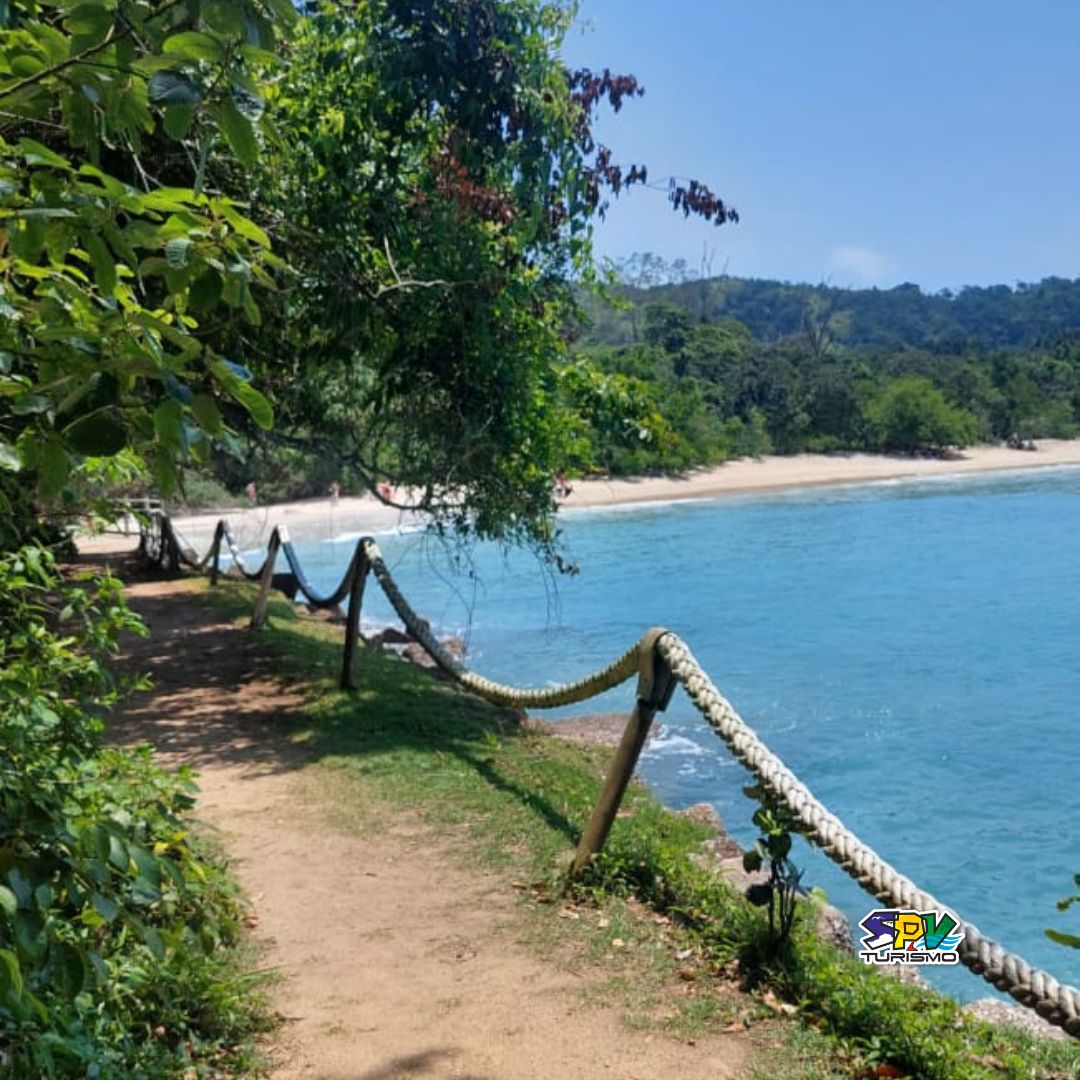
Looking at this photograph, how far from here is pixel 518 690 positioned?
632 cm

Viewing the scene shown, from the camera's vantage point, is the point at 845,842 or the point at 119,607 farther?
the point at 119,607

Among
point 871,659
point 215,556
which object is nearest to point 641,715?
point 215,556

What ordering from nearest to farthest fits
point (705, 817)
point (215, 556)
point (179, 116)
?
point (179, 116) < point (705, 817) < point (215, 556)

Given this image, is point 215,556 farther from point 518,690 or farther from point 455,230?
point 518,690

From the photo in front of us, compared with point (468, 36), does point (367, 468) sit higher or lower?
lower

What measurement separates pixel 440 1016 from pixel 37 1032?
1582 mm

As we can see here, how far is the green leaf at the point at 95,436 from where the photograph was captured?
1434 mm

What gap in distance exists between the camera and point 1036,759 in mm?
12000

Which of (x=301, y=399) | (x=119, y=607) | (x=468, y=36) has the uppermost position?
(x=468, y=36)

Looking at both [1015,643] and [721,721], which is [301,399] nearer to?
[721,721]

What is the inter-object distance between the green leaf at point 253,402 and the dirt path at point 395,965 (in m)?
2.45

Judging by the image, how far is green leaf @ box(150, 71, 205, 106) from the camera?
147 cm

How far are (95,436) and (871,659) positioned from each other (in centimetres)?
1705

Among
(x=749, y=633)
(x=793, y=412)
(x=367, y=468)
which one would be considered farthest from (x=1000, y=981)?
(x=793, y=412)
